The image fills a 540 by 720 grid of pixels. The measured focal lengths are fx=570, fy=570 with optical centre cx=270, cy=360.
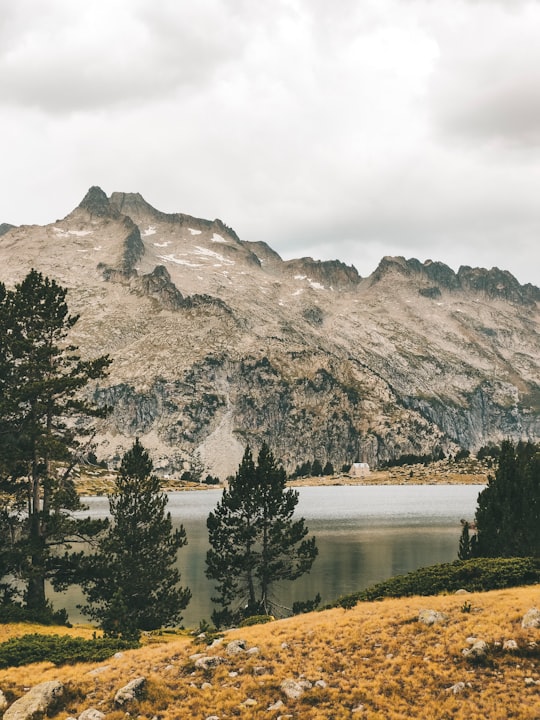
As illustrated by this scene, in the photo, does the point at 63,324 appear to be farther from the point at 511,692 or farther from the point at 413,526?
the point at 413,526

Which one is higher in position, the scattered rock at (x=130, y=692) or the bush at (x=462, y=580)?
the bush at (x=462, y=580)

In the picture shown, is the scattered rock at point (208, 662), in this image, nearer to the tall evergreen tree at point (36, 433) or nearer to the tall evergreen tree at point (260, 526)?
the tall evergreen tree at point (36, 433)

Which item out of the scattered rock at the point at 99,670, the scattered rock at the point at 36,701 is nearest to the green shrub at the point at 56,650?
the scattered rock at the point at 99,670

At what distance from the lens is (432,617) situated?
2339 cm

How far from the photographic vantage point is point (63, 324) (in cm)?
4531

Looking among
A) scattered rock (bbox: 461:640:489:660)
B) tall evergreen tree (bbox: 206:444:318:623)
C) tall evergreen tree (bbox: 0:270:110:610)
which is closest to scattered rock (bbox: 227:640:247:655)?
scattered rock (bbox: 461:640:489:660)

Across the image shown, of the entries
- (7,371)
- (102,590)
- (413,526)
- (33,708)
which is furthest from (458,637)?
(413,526)

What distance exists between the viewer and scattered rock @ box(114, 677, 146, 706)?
19453 mm

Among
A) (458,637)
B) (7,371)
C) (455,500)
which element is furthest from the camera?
(455,500)

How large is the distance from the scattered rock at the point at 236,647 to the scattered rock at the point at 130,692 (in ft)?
13.0

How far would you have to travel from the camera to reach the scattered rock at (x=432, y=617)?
75.9 feet

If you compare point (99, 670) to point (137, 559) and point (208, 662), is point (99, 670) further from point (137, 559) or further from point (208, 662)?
point (137, 559)

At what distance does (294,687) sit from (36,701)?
351 inches

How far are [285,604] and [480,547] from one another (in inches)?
882
